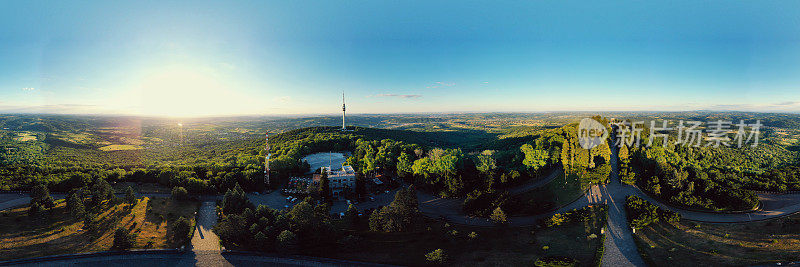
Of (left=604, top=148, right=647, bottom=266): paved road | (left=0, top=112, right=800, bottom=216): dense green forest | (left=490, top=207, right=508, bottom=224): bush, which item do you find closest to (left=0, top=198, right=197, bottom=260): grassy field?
(left=0, top=112, right=800, bottom=216): dense green forest

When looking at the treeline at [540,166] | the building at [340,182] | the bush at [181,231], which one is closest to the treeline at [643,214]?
the treeline at [540,166]

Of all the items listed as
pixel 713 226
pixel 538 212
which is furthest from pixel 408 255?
pixel 713 226

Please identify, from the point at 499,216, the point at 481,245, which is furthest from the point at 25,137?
the point at 499,216

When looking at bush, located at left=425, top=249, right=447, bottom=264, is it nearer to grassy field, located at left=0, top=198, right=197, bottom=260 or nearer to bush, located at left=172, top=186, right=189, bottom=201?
grassy field, located at left=0, top=198, right=197, bottom=260

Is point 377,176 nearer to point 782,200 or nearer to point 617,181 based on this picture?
point 617,181
